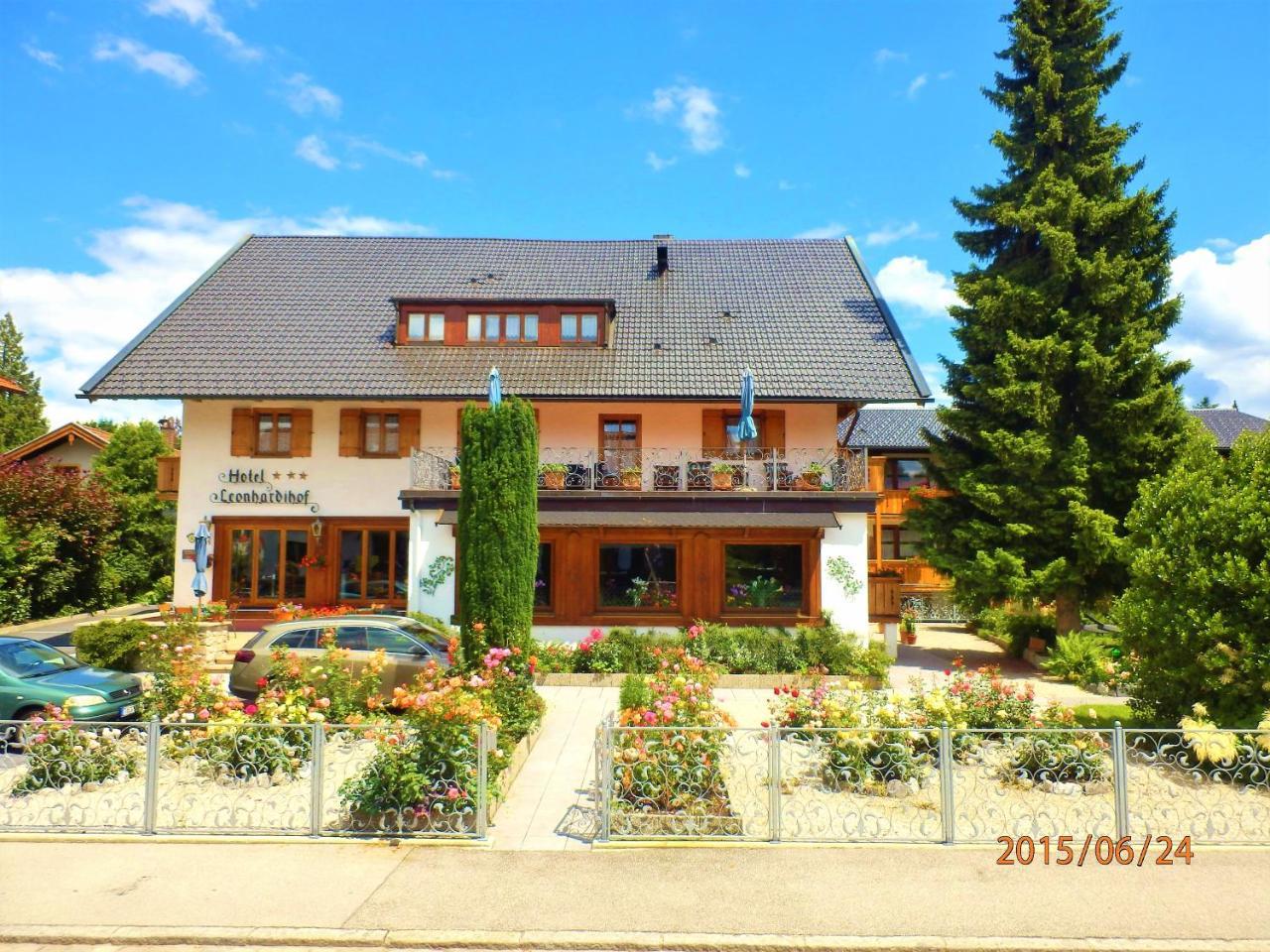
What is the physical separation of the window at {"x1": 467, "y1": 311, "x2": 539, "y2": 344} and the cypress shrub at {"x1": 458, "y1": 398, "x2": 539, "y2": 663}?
8.38m

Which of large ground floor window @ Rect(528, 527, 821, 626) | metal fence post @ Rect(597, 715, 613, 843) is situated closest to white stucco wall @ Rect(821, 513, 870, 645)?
large ground floor window @ Rect(528, 527, 821, 626)

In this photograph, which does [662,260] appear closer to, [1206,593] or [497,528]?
[497,528]

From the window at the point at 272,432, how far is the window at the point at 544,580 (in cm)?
728

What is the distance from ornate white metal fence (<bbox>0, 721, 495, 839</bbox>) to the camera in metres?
7.52

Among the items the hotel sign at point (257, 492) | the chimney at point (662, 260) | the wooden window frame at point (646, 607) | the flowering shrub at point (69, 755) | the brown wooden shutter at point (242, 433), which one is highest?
the chimney at point (662, 260)

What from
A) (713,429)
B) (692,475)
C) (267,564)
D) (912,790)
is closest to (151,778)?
(912,790)

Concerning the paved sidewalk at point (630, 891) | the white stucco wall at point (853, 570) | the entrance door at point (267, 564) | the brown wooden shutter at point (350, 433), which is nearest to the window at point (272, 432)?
the brown wooden shutter at point (350, 433)

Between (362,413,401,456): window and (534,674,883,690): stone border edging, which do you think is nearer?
(534,674,883,690): stone border edging

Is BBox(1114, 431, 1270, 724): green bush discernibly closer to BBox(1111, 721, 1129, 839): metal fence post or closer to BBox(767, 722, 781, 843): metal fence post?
BBox(1111, 721, 1129, 839): metal fence post

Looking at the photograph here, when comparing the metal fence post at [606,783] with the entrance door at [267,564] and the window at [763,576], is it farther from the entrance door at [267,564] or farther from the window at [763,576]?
the entrance door at [267,564]

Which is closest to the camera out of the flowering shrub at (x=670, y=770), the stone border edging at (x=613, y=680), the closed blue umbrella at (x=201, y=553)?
the flowering shrub at (x=670, y=770)

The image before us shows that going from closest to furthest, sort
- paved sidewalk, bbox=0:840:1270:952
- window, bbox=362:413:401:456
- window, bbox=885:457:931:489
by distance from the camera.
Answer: paved sidewalk, bbox=0:840:1270:952 < window, bbox=362:413:401:456 < window, bbox=885:457:931:489

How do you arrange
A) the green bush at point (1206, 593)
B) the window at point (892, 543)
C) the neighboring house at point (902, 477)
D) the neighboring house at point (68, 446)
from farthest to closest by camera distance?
1. the window at point (892, 543)
2. the neighboring house at point (68, 446)
3. the neighboring house at point (902, 477)
4. the green bush at point (1206, 593)

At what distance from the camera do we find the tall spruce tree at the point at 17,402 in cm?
4434
